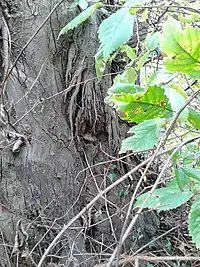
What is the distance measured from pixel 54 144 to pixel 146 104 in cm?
89

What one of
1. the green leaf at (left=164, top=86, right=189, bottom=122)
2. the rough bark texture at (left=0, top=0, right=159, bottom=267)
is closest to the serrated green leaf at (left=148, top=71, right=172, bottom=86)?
the green leaf at (left=164, top=86, right=189, bottom=122)

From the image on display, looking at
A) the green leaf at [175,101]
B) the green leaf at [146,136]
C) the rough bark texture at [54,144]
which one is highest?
the green leaf at [175,101]

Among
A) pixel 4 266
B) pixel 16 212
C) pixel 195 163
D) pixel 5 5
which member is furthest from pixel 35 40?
pixel 195 163

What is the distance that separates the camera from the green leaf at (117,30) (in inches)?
26.6

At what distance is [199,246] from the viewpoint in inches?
20.4

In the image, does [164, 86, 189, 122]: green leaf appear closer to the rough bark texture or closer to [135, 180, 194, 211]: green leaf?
[135, 180, 194, 211]: green leaf

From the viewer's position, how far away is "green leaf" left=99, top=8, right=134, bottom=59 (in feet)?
2.22

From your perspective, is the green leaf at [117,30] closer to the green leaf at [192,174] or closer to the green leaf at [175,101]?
the green leaf at [175,101]

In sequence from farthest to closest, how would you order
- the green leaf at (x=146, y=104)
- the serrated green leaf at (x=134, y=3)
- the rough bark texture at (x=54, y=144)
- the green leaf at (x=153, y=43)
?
the rough bark texture at (x=54, y=144)
the green leaf at (x=153, y=43)
the serrated green leaf at (x=134, y=3)
the green leaf at (x=146, y=104)

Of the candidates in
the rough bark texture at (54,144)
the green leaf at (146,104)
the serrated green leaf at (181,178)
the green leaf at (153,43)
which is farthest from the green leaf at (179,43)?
the rough bark texture at (54,144)

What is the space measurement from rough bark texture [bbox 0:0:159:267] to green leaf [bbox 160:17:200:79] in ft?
2.72

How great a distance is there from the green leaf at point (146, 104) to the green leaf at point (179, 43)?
10cm

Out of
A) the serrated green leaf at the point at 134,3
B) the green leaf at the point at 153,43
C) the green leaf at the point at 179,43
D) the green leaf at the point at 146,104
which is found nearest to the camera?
the green leaf at the point at 179,43

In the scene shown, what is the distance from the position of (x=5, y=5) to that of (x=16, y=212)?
731mm
